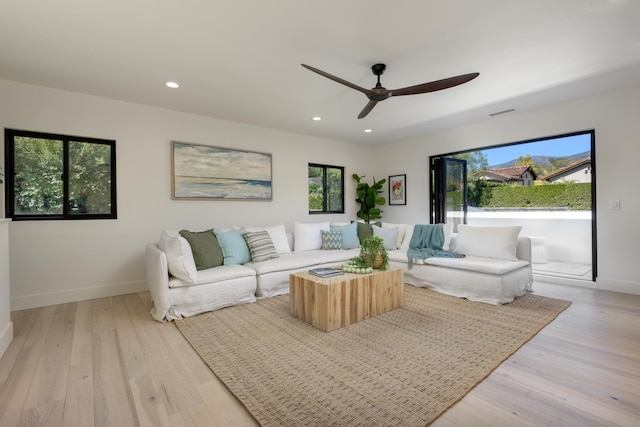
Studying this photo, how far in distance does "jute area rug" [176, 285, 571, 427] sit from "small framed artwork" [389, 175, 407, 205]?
309cm

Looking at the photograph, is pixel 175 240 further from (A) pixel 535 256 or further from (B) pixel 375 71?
(A) pixel 535 256

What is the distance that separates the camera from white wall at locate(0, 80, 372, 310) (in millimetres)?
3307

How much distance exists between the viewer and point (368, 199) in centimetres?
637

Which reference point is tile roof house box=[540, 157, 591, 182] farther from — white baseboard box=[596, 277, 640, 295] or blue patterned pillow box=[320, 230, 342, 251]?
blue patterned pillow box=[320, 230, 342, 251]

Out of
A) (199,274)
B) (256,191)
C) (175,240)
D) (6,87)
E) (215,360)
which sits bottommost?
(215,360)

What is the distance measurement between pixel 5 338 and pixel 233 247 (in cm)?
203

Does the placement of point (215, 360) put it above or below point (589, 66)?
below

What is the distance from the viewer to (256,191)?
493 centimetres

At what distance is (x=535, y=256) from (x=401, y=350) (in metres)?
4.90

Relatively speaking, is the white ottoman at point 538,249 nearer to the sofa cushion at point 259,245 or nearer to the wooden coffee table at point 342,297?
the wooden coffee table at point 342,297

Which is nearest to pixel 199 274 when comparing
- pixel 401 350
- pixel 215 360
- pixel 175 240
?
pixel 175 240

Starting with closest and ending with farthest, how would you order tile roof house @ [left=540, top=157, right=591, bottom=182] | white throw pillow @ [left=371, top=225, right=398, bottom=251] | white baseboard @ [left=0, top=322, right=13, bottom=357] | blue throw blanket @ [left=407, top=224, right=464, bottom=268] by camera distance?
white baseboard @ [left=0, top=322, right=13, bottom=357]
blue throw blanket @ [left=407, top=224, right=464, bottom=268]
white throw pillow @ [left=371, top=225, right=398, bottom=251]
tile roof house @ [left=540, top=157, right=591, bottom=182]

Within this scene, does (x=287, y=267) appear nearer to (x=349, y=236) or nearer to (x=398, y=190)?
(x=349, y=236)

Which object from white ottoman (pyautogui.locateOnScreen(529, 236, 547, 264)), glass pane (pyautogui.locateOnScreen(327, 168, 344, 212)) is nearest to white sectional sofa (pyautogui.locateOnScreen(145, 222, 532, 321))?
glass pane (pyautogui.locateOnScreen(327, 168, 344, 212))
